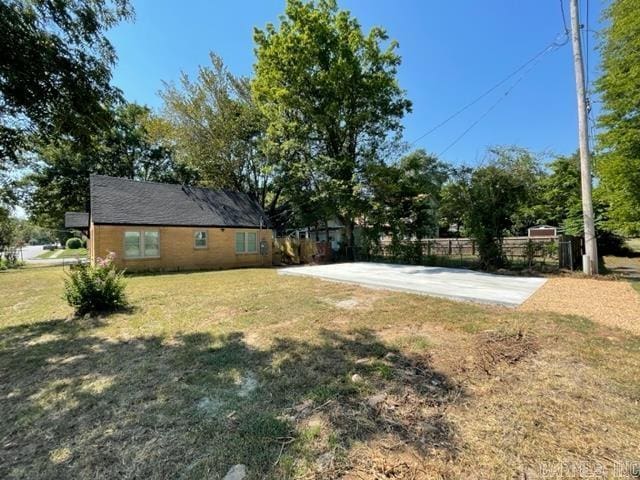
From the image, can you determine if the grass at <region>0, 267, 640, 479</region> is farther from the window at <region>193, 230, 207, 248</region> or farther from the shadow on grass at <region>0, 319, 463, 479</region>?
the window at <region>193, 230, 207, 248</region>

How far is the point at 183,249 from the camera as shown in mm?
14977

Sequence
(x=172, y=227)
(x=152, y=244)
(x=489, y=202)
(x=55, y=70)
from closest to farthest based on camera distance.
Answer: (x=55, y=70) → (x=489, y=202) → (x=152, y=244) → (x=172, y=227)

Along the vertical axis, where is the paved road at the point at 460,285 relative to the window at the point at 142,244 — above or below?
below

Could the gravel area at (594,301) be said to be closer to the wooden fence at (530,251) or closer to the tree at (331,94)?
the wooden fence at (530,251)

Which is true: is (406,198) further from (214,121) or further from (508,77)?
(214,121)

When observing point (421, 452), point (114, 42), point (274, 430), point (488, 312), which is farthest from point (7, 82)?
point (488, 312)

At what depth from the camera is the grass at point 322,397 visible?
6.77 feet

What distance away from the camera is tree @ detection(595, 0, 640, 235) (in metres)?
8.27

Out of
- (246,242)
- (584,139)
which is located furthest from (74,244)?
(584,139)

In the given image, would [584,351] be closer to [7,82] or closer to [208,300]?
[208,300]

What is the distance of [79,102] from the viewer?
5016 mm

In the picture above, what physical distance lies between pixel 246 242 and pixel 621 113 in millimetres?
16123

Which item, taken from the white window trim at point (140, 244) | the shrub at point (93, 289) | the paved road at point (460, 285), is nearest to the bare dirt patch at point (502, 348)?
the paved road at point (460, 285)

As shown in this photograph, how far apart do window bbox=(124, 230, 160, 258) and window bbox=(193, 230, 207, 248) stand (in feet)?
5.55
